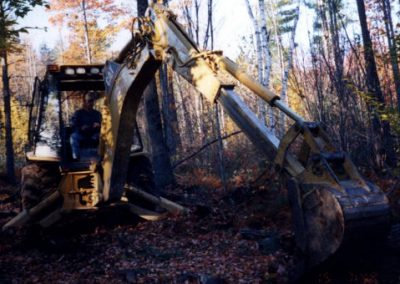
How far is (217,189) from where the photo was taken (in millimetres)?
10797

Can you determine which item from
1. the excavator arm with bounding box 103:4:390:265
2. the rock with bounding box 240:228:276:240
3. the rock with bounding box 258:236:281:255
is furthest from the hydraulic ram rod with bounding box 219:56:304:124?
the rock with bounding box 240:228:276:240

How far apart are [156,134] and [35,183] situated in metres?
3.62

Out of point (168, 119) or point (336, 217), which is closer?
point (336, 217)

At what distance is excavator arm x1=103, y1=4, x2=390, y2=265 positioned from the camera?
142 inches

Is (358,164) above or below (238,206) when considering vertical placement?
above

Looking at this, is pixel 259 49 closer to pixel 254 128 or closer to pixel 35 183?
pixel 35 183

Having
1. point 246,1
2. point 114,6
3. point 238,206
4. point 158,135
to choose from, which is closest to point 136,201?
point 238,206

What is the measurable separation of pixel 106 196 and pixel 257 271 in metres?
2.84

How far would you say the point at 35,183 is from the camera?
7566 mm

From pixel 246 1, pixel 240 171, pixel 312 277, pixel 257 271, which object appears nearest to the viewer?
pixel 312 277

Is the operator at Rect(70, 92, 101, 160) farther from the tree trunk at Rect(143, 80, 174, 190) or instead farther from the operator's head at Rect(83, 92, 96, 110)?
the tree trunk at Rect(143, 80, 174, 190)

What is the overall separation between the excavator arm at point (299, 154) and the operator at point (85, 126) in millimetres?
2138

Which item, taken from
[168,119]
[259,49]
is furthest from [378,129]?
[168,119]

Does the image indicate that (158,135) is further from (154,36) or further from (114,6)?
(114,6)
